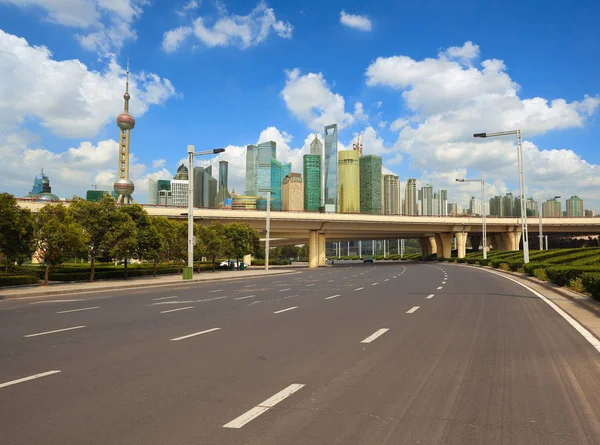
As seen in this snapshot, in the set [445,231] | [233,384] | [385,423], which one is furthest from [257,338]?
[445,231]

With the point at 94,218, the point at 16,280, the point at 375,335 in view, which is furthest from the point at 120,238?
the point at 375,335

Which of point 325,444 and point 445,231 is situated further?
point 445,231

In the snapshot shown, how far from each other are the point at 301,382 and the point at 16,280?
28656 millimetres

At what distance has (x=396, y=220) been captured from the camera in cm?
7950

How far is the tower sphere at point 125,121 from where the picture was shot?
132 metres

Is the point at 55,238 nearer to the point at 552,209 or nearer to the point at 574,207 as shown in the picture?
the point at 552,209

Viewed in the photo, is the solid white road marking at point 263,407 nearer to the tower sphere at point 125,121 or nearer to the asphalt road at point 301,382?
the asphalt road at point 301,382

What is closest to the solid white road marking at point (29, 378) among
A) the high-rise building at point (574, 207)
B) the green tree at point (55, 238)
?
the green tree at point (55, 238)

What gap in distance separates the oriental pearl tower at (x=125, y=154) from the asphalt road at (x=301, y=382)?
128 metres

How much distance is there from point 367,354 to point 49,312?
12.2 meters

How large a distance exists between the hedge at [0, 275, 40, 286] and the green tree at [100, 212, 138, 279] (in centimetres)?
511

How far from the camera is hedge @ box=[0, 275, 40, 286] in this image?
29.2 meters

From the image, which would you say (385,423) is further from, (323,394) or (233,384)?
(233,384)

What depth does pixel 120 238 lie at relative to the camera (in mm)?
36094
